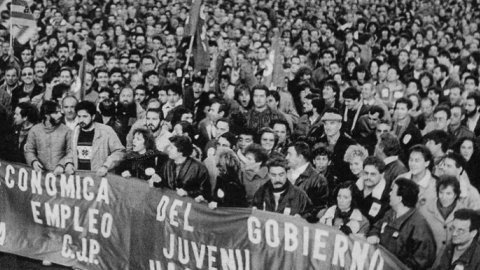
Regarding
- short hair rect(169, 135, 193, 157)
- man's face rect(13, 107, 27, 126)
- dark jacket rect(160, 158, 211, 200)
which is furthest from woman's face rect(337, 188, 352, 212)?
man's face rect(13, 107, 27, 126)

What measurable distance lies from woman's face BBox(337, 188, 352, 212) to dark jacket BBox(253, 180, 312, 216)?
0.32 metres

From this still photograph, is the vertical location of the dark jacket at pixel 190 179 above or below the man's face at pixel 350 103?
below

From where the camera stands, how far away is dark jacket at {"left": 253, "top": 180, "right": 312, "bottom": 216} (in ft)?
26.8

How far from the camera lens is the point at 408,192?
758cm

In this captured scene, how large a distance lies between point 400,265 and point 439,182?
1.35 meters

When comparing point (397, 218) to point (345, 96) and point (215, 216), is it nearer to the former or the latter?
point (215, 216)

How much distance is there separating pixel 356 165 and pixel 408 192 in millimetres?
1639

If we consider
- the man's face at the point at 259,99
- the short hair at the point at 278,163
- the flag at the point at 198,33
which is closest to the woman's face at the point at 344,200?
the short hair at the point at 278,163

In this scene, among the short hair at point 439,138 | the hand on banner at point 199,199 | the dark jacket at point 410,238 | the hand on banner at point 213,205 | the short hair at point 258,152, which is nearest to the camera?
the dark jacket at point 410,238

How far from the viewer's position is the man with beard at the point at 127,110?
12109 mm

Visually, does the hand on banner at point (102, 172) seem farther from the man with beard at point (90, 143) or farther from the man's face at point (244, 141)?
the man's face at point (244, 141)

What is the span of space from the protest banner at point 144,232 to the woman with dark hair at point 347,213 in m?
0.39

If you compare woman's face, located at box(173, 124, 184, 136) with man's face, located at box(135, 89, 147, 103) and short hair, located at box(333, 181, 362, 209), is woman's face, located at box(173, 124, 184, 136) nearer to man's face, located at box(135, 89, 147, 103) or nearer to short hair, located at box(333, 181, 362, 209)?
short hair, located at box(333, 181, 362, 209)

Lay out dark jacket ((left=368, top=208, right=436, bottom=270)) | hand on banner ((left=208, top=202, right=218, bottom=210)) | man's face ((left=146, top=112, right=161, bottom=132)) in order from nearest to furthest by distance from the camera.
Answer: dark jacket ((left=368, top=208, right=436, bottom=270)) → hand on banner ((left=208, top=202, right=218, bottom=210)) → man's face ((left=146, top=112, right=161, bottom=132))
